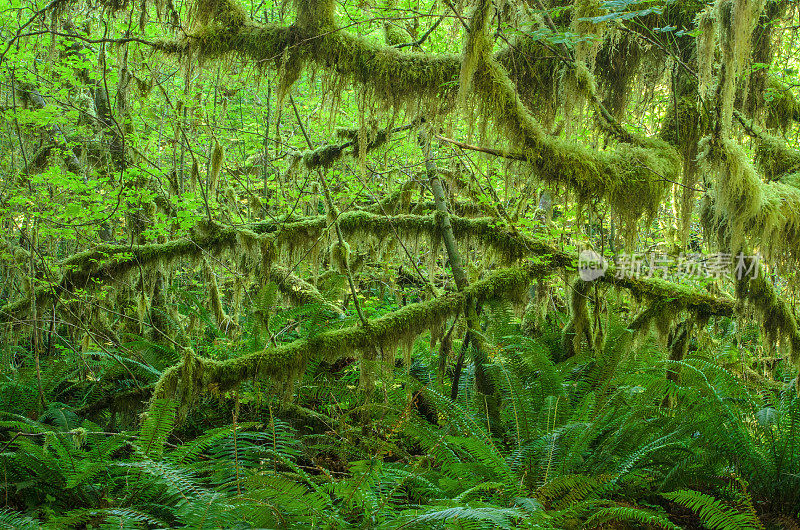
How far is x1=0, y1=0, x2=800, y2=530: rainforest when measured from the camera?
2492 mm

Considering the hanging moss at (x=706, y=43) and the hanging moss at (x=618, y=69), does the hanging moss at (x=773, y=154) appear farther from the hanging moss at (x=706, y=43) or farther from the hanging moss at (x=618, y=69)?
the hanging moss at (x=706, y=43)

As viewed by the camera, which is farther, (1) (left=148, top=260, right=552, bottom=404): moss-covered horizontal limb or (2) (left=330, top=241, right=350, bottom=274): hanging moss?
(2) (left=330, top=241, right=350, bottom=274): hanging moss

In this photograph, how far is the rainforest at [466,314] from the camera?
8.18 feet

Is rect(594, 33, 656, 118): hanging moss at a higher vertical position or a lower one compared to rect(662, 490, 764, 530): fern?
higher

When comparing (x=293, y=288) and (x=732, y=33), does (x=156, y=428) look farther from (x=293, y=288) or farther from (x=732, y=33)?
(x=732, y=33)

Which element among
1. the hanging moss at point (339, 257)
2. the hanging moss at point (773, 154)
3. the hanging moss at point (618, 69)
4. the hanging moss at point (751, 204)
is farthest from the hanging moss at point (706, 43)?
the hanging moss at point (339, 257)

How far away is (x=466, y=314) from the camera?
4.25 meters

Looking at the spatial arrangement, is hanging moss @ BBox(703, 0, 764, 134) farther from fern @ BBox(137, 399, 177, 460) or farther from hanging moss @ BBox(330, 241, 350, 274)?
fern @ BBox(137, 399, 177, 460)

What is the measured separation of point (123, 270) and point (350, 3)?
3561 millimetres

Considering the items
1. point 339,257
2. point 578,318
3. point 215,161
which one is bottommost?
point 578,318

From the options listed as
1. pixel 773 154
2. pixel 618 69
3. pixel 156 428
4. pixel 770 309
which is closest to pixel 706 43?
pixel 618 69

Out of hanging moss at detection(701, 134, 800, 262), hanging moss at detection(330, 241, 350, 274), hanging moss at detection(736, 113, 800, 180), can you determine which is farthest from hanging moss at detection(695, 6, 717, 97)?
hanging moss at detection(330, 241, 350, 274)

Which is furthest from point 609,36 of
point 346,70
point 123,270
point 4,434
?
point 4,434

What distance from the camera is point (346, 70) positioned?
3.63 meters
